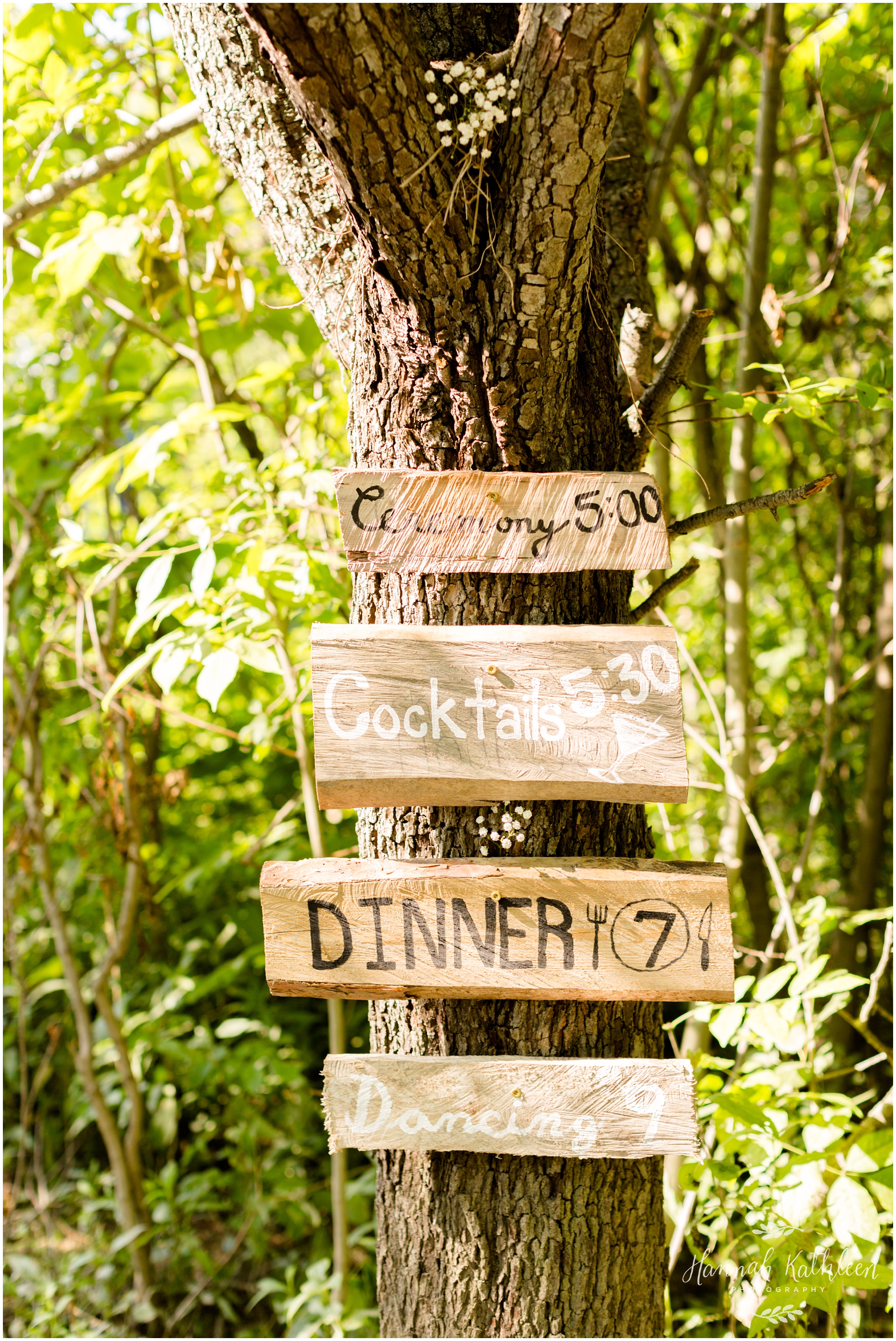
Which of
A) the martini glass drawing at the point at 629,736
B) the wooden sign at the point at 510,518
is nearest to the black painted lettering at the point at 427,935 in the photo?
the martini glass drawing at the point at 629,736

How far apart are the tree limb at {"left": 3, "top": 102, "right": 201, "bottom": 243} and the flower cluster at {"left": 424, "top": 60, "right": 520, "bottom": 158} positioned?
1055 mm

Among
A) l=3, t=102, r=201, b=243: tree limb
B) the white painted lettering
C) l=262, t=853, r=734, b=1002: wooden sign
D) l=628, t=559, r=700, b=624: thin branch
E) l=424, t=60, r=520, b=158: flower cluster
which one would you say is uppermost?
l=3, t=102, r=201, b=243: tree limb

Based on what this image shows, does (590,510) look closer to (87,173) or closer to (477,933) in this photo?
(477,933)

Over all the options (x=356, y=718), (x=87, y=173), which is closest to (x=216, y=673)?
(x=356, y=718)

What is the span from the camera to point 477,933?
1.02m

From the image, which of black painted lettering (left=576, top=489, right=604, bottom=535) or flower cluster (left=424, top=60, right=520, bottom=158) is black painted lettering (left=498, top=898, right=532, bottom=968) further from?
flower cluster (left=424, top=60, right=520, bottom=158)

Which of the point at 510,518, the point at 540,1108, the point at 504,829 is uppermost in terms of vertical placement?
the point at 510,518

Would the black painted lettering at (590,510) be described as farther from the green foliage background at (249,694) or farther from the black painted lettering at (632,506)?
the green foliage background at (249,694)

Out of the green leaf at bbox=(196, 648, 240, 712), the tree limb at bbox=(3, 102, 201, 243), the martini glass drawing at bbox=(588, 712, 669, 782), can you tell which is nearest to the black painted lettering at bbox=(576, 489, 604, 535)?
the martini glass drawing at bbox=(588, 712, 669, 782)

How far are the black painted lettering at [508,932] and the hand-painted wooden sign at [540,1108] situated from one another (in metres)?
0.13

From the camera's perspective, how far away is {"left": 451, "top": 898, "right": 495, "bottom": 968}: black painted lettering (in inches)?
40.2

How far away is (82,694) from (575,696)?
1.95m

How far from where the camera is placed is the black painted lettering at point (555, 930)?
40.2 inches

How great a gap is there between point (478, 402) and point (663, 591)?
369 millimetres
